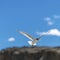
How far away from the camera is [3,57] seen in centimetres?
3488

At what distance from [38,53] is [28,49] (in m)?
1.16

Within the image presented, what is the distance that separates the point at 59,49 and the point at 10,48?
4.70 metres

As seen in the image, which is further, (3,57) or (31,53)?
(3,57)

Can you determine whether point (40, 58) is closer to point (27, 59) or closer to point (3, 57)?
point (27, 59)

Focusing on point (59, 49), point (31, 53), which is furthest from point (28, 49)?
point (59, 49)

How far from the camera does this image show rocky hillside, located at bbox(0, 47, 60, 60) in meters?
31.9

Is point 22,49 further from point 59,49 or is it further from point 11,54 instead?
point 59,49

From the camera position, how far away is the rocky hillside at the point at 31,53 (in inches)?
1257

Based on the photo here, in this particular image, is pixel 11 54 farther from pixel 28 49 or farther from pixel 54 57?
pixel 54 57

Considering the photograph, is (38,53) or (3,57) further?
(3,57)

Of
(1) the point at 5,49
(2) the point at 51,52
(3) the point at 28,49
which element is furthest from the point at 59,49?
(1) the point at 5,49

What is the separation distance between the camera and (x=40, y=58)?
32.1 meters

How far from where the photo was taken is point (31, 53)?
32656 millimetres

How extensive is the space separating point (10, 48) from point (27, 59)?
2.38 m
